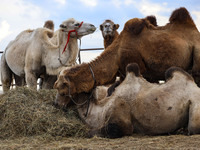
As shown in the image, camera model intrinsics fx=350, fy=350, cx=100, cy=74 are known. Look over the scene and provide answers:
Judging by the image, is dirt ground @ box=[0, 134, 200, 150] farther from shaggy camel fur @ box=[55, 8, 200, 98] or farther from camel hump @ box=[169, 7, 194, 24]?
camel hump @ box=[169, 7, 194, 24]

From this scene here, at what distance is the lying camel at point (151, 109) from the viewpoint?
4711mm

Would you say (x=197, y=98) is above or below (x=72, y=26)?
below

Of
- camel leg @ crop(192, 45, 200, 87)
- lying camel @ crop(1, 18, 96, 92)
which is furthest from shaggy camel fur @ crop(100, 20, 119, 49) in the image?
camel leg @ crop(192, 45, 200, 87)

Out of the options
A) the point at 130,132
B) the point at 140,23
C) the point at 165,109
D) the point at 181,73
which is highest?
the point at 140,23

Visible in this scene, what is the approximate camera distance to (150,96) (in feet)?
16.0

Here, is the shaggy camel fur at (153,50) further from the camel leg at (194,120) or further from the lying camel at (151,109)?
the camel leg at (194,120)

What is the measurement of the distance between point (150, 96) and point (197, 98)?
0.63 m

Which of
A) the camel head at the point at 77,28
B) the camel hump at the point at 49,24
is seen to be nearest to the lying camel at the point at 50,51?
the camel head at the point at 77,28

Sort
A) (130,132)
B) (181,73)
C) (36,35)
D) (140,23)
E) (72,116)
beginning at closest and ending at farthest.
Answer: (130,132)
(181,73)
(72,116)
(140,23)
(36,35)

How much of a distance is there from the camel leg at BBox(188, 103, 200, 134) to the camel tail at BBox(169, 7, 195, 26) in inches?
87.9

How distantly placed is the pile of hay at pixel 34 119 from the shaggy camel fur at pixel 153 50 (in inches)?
37.4

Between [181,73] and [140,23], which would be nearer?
[181,73]

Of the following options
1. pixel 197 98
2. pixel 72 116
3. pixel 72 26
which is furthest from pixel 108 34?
pixel 197 98

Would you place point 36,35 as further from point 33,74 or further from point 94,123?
point 94,123
